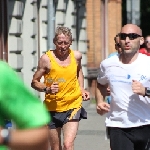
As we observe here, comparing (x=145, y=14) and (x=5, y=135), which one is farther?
(x=145, y=14)

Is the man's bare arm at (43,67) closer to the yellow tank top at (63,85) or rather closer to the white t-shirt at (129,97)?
the yellow tank top at (63,85)

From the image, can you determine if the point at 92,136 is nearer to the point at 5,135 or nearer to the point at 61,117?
the point at 61,117

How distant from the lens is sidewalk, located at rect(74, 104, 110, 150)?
41.5 feet

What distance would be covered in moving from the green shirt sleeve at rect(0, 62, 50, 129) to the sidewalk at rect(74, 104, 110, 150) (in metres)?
9.50

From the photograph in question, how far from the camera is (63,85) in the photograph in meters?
8.60

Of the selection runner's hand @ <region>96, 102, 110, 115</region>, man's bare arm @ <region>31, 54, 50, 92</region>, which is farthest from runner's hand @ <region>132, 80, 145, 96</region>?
man's bare arm @ <region>31, 54, 50, 92</region>

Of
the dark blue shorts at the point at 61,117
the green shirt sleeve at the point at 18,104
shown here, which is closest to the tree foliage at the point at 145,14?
the dark blue shorts at the point at 61,117

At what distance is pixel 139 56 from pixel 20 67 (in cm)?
919

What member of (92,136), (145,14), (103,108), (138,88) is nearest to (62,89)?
(103,108)

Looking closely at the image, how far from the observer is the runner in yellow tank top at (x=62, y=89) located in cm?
855

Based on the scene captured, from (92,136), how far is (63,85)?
18.9 feet

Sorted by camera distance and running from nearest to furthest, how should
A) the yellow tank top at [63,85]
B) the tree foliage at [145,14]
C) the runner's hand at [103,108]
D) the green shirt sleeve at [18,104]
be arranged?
the green shirt sleeve at [18,104], the runner's hand at [103,108], the yellow tank top at [63,85], the tree foliage at [145,14]

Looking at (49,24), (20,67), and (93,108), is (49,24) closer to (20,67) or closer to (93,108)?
(20,67)

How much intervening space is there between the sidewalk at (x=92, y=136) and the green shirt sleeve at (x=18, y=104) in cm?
950
